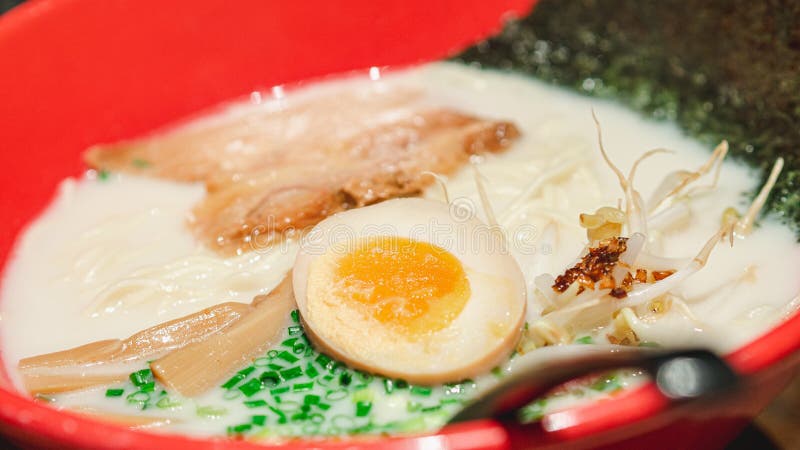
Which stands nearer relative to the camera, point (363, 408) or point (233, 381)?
point (363, 408)

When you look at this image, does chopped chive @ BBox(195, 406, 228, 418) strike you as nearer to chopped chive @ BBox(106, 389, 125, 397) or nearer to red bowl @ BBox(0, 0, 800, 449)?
chopped chive @ BBox(106, 389, 125, 397)

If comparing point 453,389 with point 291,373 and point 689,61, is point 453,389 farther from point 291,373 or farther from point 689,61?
point 689,61

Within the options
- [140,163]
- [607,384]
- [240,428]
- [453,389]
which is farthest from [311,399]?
[140,163]

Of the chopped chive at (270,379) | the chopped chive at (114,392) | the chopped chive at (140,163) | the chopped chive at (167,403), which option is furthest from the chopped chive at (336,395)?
the chopped chive at (140,163)

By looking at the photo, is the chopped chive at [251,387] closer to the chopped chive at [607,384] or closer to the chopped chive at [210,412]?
the chopped chive at [210,412]

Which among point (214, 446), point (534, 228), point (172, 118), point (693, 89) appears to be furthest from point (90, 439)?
point (693, 89)

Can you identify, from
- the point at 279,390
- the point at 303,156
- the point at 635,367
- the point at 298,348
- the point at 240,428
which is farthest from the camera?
the point at 303,156
